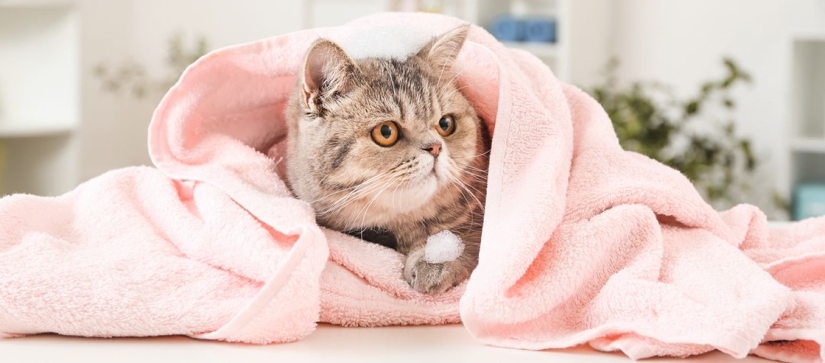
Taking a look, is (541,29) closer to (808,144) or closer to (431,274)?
(808,144)

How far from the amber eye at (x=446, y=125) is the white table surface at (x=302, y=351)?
1.00 ft

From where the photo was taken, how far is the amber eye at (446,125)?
A: 3.77 ft

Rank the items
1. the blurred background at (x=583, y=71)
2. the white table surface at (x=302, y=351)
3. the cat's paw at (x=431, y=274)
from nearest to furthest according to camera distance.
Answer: the white table surface at (x=302, y=351)
the cat's paw at (x=431, y=274)
the blurred background at (x=583, y=71)

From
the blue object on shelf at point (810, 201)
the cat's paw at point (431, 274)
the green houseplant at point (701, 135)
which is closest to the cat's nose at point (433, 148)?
the cat's paw at point (431, 274)

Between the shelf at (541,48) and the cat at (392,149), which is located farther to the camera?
the shelf at (541,48)

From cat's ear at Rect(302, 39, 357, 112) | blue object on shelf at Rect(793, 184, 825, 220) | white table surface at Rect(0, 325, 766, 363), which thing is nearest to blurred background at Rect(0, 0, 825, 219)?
blue object on shelf at Rect(793, 184, 825, 220)

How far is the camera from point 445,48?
1.15 meters

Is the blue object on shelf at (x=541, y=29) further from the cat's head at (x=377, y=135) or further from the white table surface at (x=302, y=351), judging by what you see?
the white table surface at (x=302, y=351)

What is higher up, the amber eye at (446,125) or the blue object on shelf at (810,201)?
the amber eye at (446,125)

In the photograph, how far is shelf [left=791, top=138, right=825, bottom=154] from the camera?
2938 millimetres

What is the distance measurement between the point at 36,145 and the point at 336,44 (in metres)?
2.75

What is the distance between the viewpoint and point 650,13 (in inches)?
146

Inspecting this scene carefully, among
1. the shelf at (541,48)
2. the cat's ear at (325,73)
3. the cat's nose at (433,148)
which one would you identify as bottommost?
the shelf at (541,48)

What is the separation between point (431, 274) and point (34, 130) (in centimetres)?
253
